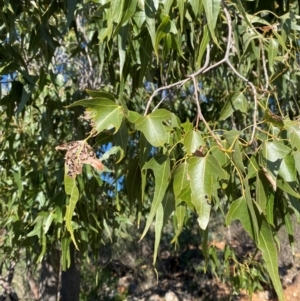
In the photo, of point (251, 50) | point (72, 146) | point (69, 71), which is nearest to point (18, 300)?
point (69, 71)

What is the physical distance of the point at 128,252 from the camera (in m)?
4.96

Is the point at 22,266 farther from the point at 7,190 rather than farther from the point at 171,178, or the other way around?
the point at 171,178

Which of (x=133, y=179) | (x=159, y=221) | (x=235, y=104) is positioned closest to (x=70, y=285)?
(x=235, y=104)

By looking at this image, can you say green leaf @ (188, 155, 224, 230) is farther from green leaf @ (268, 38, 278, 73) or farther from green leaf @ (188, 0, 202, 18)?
green leaf @ (268, 38, 278, 73)

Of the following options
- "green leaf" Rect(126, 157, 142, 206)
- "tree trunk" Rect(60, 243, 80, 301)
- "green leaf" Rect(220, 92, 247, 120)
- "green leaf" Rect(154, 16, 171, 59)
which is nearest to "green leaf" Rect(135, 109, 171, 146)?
"green leaf" Rect(126, 157, 142, 206)

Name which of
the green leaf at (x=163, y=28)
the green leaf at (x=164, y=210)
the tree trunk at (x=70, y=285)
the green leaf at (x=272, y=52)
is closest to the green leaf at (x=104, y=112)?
the green leaf at (x=164, y=210)

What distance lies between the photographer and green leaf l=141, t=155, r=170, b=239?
583 mm

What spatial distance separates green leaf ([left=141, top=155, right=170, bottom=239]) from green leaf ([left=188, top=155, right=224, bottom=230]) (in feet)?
0.17

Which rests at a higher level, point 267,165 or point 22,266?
point 267,165

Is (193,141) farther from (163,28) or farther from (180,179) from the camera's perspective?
(163,28)

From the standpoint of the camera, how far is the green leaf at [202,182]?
55cm

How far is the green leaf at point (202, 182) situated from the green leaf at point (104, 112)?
0.12 metres

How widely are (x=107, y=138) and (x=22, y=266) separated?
417cm

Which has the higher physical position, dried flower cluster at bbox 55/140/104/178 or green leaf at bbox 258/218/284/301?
dried flower cluster at bbox 55/140/104/178
